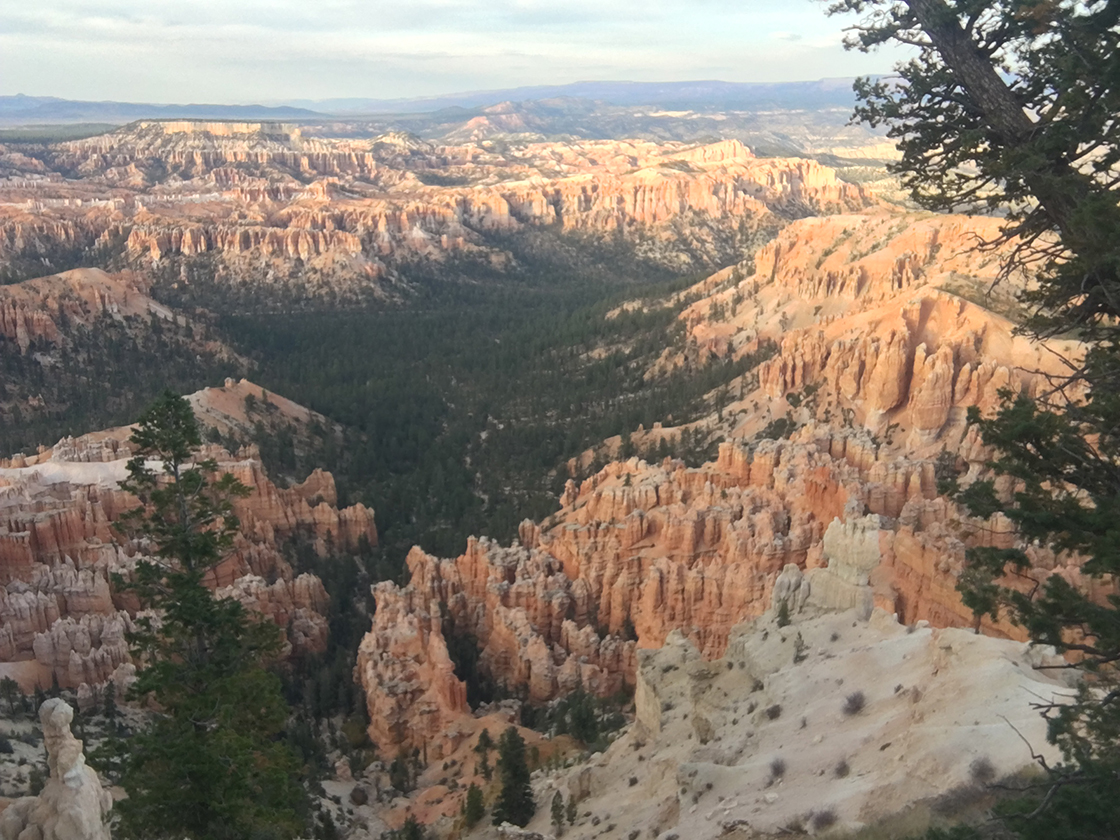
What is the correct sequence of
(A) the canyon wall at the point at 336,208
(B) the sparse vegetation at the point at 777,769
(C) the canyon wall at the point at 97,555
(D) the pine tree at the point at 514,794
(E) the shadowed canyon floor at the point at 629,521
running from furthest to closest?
(A) the canyon wall at the point at 336,208 → (C) the canyon wall at the point at 97,555 → (D) the pine tree at the point at 514,794 → (E) the shadowed canyon floor at the point at 629,521 → (B) the sparse vegetation at the point at 777,769

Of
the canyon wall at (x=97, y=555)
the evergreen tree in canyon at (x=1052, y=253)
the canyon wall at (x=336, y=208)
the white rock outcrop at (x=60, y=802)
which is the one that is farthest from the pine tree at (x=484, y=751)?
the canyon wall at (x=336, y=208)

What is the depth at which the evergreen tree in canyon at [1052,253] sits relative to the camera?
771 cm

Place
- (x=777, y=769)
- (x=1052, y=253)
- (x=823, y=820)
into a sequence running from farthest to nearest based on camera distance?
(x=777, y=769), (x=823, y=820), (x=1052, y=253)

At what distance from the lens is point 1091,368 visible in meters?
8.05

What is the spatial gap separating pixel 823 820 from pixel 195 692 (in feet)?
31.9

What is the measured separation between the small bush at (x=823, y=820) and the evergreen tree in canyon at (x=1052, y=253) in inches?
142

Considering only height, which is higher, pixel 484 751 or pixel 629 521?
pixel 629 521

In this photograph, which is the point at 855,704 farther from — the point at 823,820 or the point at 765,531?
the point at 765,531

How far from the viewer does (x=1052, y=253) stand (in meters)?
8.56

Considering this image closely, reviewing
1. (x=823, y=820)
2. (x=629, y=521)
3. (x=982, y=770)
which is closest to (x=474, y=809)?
(x=823, y=820)

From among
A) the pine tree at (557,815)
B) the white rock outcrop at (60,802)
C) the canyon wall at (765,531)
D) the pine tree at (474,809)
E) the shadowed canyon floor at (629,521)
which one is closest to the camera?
the white rock outcrop at (60,802)

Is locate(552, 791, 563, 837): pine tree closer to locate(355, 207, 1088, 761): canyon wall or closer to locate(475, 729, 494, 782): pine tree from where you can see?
locate(475, 729, 494, 782): pine tree

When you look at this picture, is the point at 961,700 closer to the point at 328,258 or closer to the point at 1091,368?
the point at 1091,368

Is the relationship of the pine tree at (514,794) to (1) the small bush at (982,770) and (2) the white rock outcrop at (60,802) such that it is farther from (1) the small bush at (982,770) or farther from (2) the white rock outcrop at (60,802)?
(2) the white rock outcrop at (60,802)
